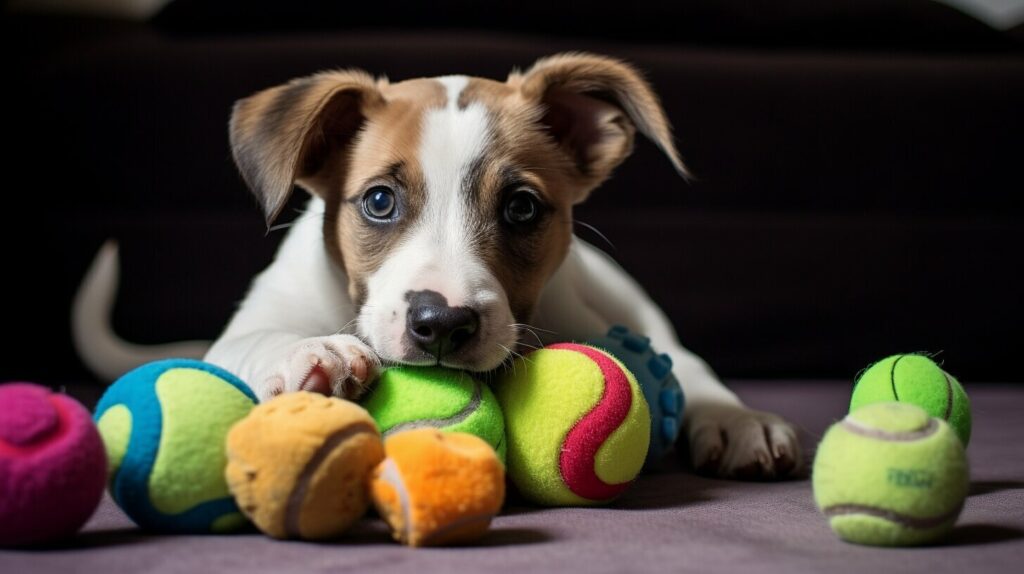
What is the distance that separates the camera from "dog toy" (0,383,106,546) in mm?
1255

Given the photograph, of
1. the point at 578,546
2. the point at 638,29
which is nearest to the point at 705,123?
the point at 638,29

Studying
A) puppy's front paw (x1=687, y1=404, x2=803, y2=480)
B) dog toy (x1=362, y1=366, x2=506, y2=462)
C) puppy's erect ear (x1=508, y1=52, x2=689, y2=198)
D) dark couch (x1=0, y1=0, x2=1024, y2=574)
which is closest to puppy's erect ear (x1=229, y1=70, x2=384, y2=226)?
puppy's erect ear (x1=508, y1=52, x2=689, y2=198)

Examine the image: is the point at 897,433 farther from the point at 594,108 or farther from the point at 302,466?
the point at 594,108

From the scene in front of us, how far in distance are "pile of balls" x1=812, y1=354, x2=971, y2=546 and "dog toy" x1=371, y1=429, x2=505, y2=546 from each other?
0.42 metres

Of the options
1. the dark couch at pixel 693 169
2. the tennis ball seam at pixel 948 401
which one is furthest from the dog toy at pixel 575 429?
the dark couch at pixel 693 169

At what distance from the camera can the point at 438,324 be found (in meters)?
1.69

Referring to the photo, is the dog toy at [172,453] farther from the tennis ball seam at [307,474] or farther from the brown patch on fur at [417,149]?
the brown patch on fur at [417,149]

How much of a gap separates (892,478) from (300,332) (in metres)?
1.31

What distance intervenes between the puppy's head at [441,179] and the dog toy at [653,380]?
20 cm

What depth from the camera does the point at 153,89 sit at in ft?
12.1

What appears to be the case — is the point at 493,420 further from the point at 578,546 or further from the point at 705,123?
the point at 705,123

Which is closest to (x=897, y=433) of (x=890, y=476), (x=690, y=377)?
(x=890, y=476)

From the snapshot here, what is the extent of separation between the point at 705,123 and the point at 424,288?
233cm

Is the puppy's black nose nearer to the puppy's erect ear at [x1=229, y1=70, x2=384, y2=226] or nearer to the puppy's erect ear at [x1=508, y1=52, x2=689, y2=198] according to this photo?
the puppy's erect ear at [x1=229, y1=70, x2=384, y2=226]
